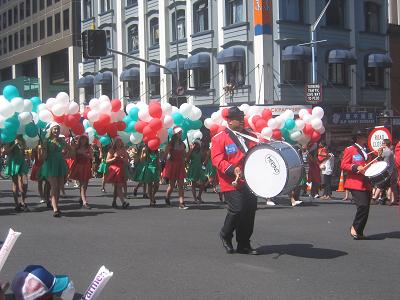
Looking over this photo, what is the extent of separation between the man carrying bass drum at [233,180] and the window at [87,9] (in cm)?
3583

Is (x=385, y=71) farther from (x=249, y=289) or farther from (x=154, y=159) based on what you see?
(x=249, y=289)

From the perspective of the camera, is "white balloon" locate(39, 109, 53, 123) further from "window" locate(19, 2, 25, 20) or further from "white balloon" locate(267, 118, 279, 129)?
"window" locate(19, 2, 25, 20)

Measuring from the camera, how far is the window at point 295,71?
29.1m

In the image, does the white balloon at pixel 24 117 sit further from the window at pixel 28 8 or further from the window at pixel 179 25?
the window at pixel 28 8

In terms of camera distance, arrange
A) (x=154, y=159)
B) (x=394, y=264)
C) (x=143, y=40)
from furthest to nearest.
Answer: (x=143, y=40) → (x=154, y=159) → (x=394, y=264)

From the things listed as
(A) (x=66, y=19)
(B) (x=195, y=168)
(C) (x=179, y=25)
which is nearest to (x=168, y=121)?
(B) (x=195, y=168)

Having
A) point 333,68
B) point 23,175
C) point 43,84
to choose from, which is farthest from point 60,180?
point 43,84

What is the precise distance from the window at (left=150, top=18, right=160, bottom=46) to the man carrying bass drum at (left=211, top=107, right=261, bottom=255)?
92.5 feet

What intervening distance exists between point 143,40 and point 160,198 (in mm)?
21460

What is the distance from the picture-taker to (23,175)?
12445 mm

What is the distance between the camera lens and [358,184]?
908 centimetres

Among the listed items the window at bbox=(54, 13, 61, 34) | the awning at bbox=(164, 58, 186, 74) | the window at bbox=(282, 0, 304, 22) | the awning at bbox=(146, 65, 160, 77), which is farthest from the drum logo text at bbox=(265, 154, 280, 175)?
the window at bbox=(54, 13, 61, 34)

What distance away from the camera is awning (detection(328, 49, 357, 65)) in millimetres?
29828

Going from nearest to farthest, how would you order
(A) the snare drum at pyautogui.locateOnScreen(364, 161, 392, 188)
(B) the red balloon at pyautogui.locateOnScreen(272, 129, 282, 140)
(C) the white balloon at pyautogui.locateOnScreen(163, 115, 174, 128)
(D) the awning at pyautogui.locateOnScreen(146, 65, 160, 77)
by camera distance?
(A) the snare drum at pyautogui.locateOnScreen(364, 161, 392, 188) < (C) the white balloon at pyautogui.locateOnScreen(163, 115, 174, 128) < (B) the red balloon at pyautogui.locateOnScreen(272, 129, 282, 140) < (D) the awning at pyautogui.locateOnScreen(146, 65, 160, 77)
